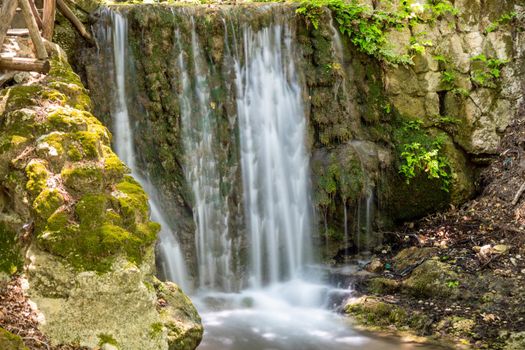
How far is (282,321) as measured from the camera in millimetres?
6930

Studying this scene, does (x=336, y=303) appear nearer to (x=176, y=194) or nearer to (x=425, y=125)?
(x=176, y=194)

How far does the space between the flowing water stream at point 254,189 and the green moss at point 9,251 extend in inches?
128

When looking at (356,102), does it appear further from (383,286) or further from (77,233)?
(77,233)

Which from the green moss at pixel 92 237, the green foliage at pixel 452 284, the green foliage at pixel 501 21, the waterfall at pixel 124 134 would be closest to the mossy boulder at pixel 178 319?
the green moss at pixel 92 237

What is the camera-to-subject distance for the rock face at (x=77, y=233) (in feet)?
12.2

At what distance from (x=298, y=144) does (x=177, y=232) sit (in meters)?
2.53

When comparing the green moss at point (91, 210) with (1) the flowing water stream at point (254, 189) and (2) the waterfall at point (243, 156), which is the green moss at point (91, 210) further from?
(2) the waterfall at point (243, 156)

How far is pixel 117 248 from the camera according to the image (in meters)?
3.91

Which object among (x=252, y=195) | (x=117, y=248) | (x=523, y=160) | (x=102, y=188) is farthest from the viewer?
(x=523, y=160)

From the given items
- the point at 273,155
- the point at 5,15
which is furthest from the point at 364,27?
the point at 5,15

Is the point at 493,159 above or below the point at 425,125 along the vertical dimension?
below

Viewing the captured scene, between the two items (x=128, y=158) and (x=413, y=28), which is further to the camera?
(x=413, y=28)

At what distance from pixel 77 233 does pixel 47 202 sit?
1.10ft

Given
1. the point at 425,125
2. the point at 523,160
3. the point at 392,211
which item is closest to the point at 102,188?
the point at 392,211
